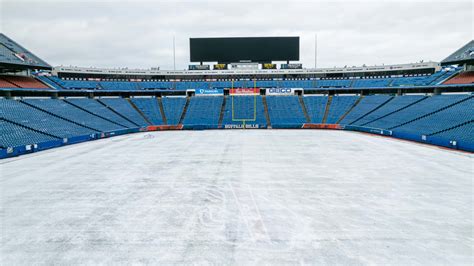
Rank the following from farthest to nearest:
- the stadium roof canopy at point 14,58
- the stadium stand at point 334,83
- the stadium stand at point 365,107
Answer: the stadium stand at point 334,83 < the stadium stand at point 365,107 < the stadium roof canopy at point 14,58

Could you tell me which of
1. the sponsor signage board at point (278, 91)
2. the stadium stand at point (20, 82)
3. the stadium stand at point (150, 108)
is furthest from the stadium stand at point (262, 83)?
the sponsor signage board at point (278, 91)

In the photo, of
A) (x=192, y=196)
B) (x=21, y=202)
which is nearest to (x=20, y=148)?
(x=21, y=202)

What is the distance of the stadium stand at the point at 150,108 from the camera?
47.9 meters

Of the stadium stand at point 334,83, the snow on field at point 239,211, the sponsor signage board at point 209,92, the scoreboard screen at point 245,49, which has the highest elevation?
the scoreboard screen at point 245,49

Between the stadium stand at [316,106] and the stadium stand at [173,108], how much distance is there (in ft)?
86.1

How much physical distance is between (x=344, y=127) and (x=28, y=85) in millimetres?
53151

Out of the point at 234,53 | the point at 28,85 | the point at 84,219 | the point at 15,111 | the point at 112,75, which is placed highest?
the point at 234,53

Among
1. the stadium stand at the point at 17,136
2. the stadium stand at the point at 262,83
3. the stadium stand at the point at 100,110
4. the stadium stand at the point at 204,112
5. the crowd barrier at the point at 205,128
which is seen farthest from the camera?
the stadium stand at the point at 204,112

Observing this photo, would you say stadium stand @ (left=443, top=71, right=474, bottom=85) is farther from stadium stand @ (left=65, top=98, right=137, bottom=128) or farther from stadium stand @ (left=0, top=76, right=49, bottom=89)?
stadium stand @ (left=0, top=76, right=49, bottom=89)

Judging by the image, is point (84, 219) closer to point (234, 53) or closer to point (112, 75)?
point (234, 53)

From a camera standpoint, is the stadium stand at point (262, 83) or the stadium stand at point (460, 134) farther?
the stadium stand at point (262, 83)

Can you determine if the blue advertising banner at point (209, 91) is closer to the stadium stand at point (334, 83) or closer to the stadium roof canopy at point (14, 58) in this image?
the stadium stand at point (334, 83)

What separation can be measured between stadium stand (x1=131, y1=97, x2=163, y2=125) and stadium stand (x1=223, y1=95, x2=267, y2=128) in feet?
42.8

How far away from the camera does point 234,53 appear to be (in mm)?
51594
